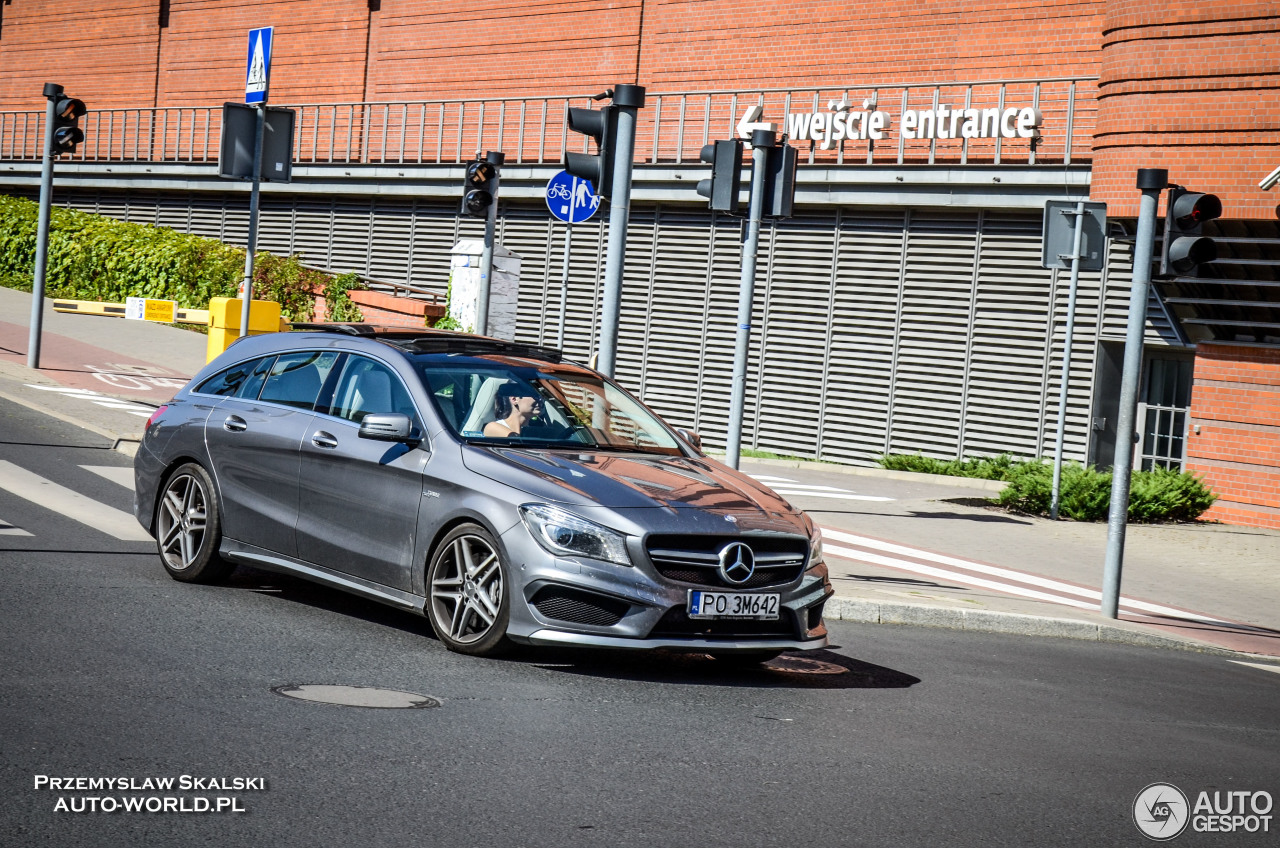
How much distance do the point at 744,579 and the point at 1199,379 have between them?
13.3 metres

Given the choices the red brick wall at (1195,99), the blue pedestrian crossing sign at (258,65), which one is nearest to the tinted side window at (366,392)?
the blue pedestrian crossing sign at (258,65)

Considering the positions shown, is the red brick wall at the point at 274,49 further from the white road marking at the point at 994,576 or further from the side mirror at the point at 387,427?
the side mirror at the point at 387,427

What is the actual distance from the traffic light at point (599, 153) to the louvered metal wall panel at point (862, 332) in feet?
36.8

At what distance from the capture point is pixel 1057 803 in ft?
18.3

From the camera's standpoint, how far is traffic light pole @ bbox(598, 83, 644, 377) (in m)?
11.2

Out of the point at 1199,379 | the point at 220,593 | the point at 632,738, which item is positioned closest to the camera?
the point at 632,738

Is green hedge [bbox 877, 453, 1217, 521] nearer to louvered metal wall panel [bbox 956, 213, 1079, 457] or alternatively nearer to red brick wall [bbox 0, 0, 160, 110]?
louvered metal wall panel [bbox 956, 213, 1079, 457]

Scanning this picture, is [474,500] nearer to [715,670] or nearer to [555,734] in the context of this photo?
[715,670]

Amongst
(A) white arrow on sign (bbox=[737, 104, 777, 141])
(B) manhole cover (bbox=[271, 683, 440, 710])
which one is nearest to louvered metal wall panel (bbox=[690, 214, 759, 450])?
(A) white arrow on sign (bbox=[737, 104, 777, 141])

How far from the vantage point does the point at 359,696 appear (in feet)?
20.8

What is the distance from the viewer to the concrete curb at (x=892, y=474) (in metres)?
19.3

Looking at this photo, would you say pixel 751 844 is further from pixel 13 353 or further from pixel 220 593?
pixel 13 353

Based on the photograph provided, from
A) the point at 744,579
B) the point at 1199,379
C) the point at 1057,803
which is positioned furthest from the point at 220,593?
the point at 1199,379

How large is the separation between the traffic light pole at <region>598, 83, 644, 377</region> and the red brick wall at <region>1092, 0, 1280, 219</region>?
9034 millimetres
